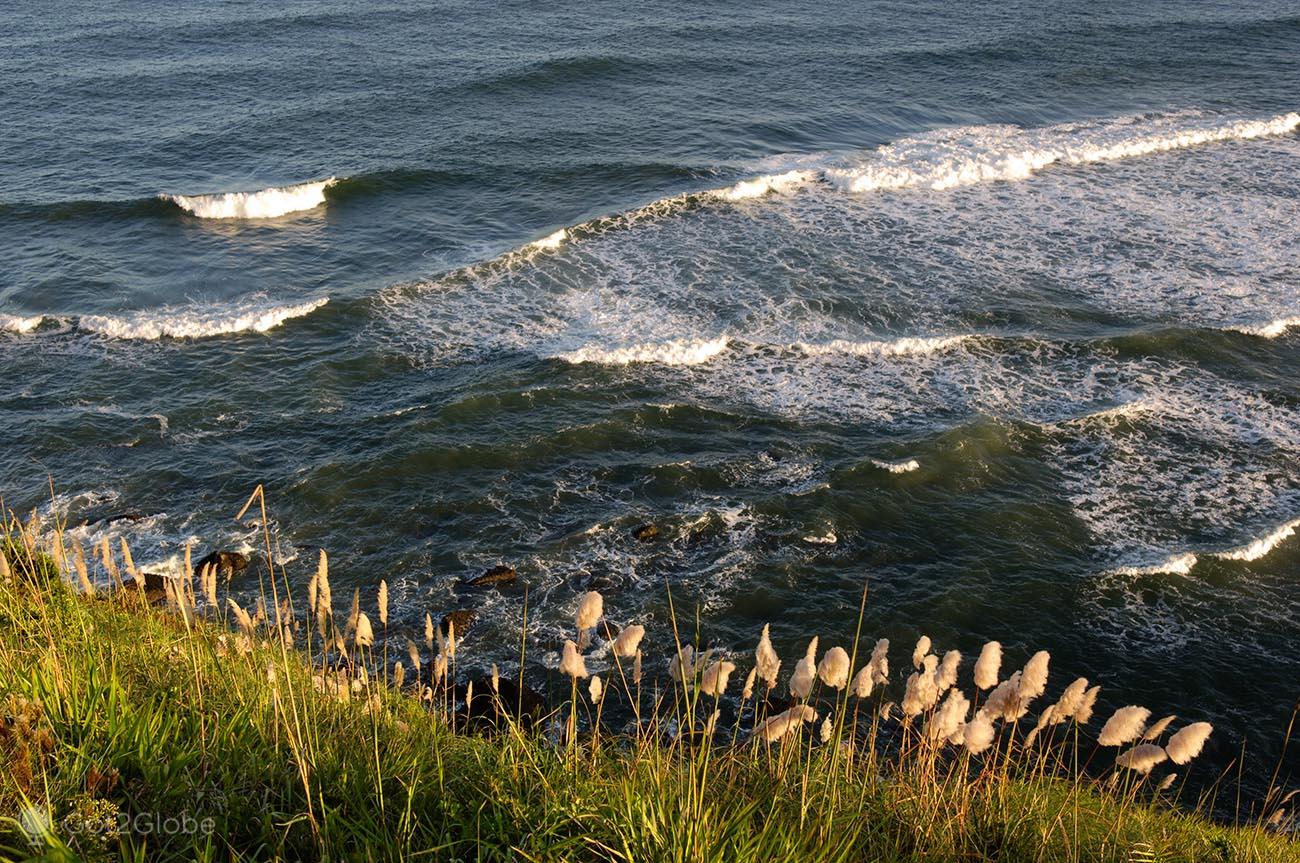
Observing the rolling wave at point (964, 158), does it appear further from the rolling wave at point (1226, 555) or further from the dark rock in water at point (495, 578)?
the rolling wave at point (1226, 555)

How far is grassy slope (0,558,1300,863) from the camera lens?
14.6ft

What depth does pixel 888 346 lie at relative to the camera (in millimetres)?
18109

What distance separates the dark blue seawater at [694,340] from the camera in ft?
40.7

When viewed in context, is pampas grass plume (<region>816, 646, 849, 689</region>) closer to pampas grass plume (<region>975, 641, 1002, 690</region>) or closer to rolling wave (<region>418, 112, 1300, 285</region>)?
pampas grass plume (<region>975, 641, 1002, 690</region>)

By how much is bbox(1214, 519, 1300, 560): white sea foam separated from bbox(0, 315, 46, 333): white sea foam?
67.3 feet

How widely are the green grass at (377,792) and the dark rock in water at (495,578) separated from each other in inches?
229

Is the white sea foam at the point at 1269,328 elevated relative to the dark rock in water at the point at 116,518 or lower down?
elevated

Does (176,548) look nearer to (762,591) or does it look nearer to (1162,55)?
(762,591)

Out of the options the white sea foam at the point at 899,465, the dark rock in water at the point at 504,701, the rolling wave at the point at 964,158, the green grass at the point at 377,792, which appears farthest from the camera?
the rolling wave at the point at 964,158

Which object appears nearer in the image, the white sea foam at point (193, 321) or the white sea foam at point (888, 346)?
the white sea foam at point (888, 346)

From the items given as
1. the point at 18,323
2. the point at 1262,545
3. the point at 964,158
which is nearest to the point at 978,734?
the point at 1262,545

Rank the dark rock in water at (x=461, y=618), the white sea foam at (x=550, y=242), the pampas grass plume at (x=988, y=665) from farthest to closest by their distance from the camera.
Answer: the white sea foam at (x=550, y=242) → the dark rock in water at (x=461, y=618) → the pampas grass plume at (x=988, y=665)

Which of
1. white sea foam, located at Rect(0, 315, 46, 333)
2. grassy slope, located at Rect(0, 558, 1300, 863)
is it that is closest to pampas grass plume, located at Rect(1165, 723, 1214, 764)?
grassy slope, located at Rect(0, 558, 1300, 863)

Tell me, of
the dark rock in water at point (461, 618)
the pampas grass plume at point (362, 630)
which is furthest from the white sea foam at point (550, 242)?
the pampas grass plume at point (362, 630)
